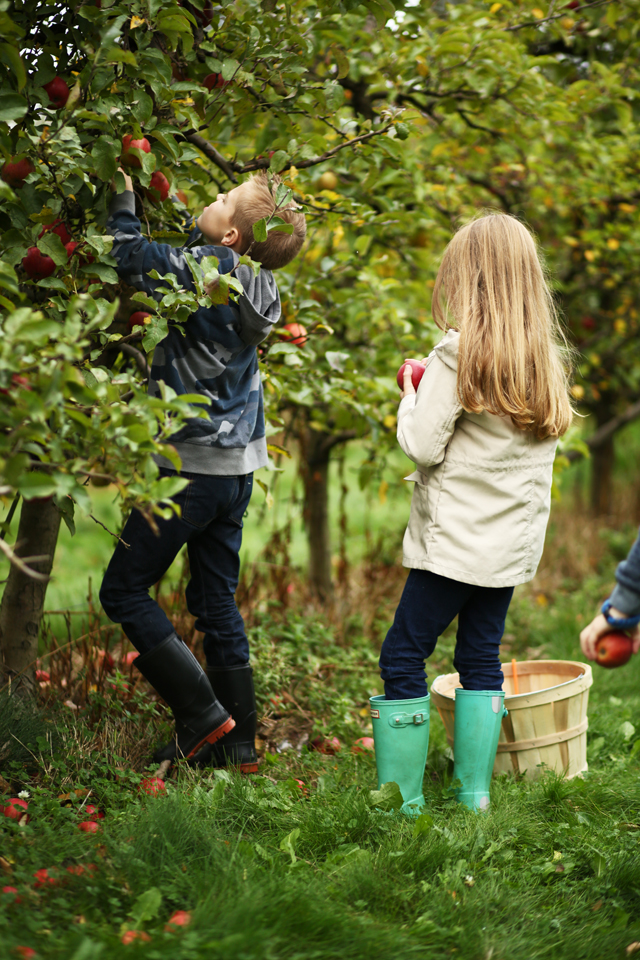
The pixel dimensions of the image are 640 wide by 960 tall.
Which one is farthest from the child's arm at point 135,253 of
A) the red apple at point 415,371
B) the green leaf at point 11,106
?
the red apple at point 415,371

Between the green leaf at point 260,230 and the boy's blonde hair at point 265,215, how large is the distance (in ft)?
0.39

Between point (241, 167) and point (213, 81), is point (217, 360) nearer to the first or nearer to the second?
point (241, 167)

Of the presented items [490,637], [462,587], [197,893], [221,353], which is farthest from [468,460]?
[197,893]

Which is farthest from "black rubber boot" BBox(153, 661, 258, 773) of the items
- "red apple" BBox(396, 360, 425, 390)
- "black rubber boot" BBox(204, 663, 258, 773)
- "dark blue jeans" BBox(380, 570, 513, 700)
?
"red apple" BBox(396, 360, 425, 390)

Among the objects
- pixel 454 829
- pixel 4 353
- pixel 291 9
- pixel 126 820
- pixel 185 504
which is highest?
pixel 291 9

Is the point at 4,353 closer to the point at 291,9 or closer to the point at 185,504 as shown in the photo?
the point at 185,504

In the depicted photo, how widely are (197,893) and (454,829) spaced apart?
0.73 metres

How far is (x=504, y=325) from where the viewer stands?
7.00ft

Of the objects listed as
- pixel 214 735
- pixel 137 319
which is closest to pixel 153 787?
pixel 214 735

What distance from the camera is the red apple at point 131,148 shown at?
196 cm

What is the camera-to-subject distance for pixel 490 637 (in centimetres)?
230

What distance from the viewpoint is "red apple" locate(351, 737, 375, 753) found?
8.64ft

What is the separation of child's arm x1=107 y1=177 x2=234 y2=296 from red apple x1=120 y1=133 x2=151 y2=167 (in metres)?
0.05

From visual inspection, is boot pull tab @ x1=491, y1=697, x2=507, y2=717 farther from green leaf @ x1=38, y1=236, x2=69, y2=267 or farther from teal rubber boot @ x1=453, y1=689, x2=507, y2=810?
green leaf @ x1=38, y1=236, x2=69, y2=267
